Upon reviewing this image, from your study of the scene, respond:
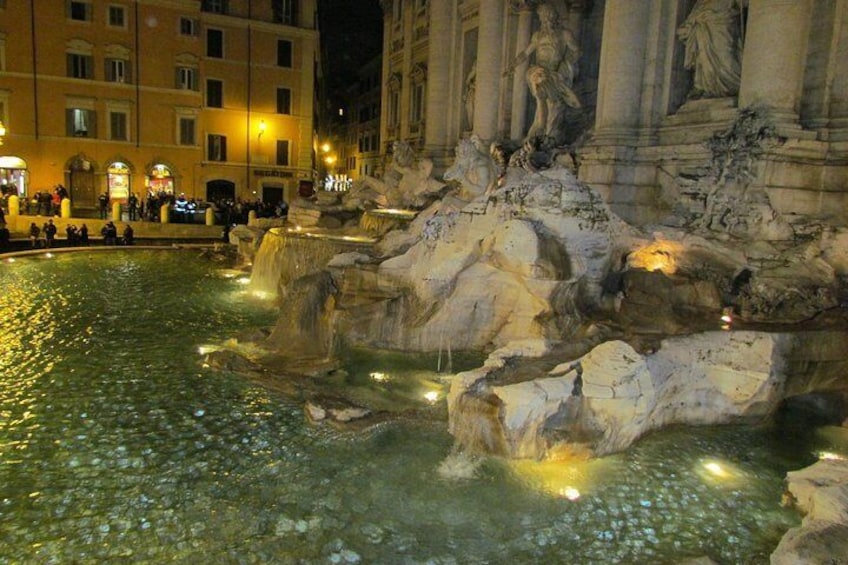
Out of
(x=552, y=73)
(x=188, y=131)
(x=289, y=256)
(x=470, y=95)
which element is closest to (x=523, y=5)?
(x=552, y=73)

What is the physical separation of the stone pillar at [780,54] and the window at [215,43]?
1053 inches

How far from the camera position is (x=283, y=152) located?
111ft

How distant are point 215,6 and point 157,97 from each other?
17.2 feet

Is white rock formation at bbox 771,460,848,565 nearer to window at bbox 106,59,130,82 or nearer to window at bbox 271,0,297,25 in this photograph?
window at bbox 106,59,130,82

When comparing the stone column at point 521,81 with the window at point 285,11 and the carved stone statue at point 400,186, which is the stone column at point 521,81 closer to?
the carved stone statue at point 400,186

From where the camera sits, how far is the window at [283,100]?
1304 inches

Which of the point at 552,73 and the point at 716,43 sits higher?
the point at 552,73

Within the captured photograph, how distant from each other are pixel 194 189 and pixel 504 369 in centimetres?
2847

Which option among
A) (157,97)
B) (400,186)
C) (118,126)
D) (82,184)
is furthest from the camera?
(157,97)

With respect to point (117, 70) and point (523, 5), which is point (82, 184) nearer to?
point (117, 70)

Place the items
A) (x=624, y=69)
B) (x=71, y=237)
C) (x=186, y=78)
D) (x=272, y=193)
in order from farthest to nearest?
(x=272, y=193)
(x=186, y=78)
(x=71, y=237)
(x=624, y=69)

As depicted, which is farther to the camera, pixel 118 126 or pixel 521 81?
pixel 118 126

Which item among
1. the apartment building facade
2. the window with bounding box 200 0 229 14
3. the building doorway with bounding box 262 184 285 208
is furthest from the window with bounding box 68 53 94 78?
the building doorway with bounding box 262 184 285 208

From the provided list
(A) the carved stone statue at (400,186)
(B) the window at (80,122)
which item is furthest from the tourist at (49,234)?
(B) the window at (80,122)
